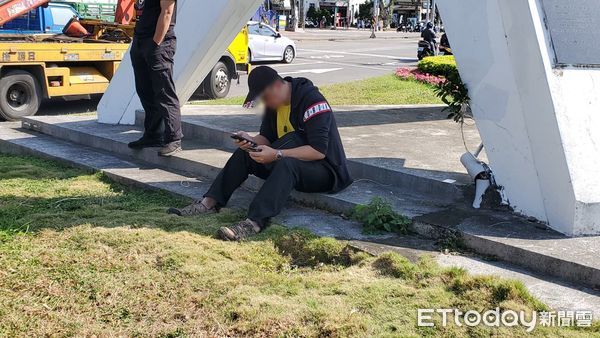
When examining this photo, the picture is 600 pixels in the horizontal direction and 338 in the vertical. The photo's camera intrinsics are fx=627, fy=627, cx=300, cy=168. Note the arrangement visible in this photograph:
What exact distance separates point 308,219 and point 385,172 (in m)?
1.06

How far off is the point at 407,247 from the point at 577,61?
179cm

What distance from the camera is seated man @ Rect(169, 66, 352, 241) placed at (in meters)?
4.48

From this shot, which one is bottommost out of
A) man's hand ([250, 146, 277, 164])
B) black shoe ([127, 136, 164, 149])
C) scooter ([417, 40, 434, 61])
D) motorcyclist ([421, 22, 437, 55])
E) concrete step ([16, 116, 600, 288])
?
concrete step ([16, 116, 600, 288])

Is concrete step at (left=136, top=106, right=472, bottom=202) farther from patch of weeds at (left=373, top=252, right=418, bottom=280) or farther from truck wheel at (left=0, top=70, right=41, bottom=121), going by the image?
truck wheel at (left=0, top=70, right=41, bottom=121)

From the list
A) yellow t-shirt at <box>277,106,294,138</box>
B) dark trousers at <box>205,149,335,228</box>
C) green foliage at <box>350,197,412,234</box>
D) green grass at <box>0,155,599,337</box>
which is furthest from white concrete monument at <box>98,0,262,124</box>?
green foliage at <box>350,197,412,234</box>

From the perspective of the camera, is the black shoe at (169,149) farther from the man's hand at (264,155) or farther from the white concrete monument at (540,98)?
the white concrete monument at (540,98)

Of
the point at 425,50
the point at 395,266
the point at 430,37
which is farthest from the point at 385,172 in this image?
the point at 430,37

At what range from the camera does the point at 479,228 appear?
4367mm

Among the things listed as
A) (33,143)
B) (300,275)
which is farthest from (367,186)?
(33,143)

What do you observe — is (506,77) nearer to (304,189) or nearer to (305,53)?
(304,189)

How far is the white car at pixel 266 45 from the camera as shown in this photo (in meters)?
21.0

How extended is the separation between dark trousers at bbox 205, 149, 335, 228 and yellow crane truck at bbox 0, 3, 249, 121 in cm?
630

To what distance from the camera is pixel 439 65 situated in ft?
51.4

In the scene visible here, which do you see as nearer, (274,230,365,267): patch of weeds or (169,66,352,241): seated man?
(274,230,365,267): patch of weeds
